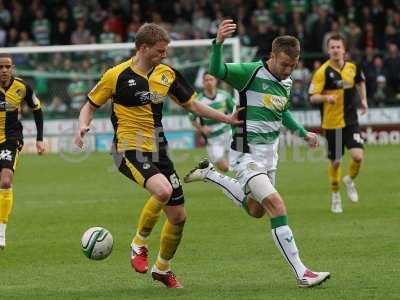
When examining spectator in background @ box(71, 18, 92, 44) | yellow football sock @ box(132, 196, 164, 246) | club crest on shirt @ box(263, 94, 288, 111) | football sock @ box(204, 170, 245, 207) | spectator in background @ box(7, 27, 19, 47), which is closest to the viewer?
club crest on shirt @ box(263, 94, 288, 111)

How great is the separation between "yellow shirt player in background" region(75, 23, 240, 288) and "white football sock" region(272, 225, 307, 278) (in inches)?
36.4

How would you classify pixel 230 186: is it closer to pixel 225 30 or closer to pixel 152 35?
pixel 152 35

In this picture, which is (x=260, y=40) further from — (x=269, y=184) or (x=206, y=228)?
(x=269, y=184)

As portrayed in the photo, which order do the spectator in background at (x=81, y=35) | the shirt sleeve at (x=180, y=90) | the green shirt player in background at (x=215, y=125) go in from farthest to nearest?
1. the spectator in background at (x=81, y=35)
2. the green shirt player in background at (x=215, y=125)
3. the shirt sleeve at (x=180, y=90)

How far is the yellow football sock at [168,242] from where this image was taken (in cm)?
971

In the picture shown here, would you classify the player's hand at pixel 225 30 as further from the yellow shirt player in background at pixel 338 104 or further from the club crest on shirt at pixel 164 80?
the yellow shirt player in background at pixel 338 104

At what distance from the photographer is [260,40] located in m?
29.8

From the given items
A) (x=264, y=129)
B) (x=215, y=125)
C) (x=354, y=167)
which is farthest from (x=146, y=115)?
(x=215, y=125)

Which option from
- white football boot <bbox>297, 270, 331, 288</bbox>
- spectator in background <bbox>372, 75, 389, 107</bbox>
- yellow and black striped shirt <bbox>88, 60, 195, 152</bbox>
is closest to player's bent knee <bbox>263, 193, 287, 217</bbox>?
white football boot <bbox>297, 270, 331, 288</bbox>

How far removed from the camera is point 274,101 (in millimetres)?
9977

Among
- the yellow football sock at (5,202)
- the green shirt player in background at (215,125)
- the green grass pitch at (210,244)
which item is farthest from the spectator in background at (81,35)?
the yellow football sock at (5,202)

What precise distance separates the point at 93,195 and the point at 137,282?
8715mm

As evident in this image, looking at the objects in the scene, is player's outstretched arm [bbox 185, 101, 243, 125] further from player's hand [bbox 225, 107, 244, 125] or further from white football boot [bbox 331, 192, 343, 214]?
white football boot [bbox 331, 192, 343, 214]

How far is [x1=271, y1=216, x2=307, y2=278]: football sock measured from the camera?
30.3ft
